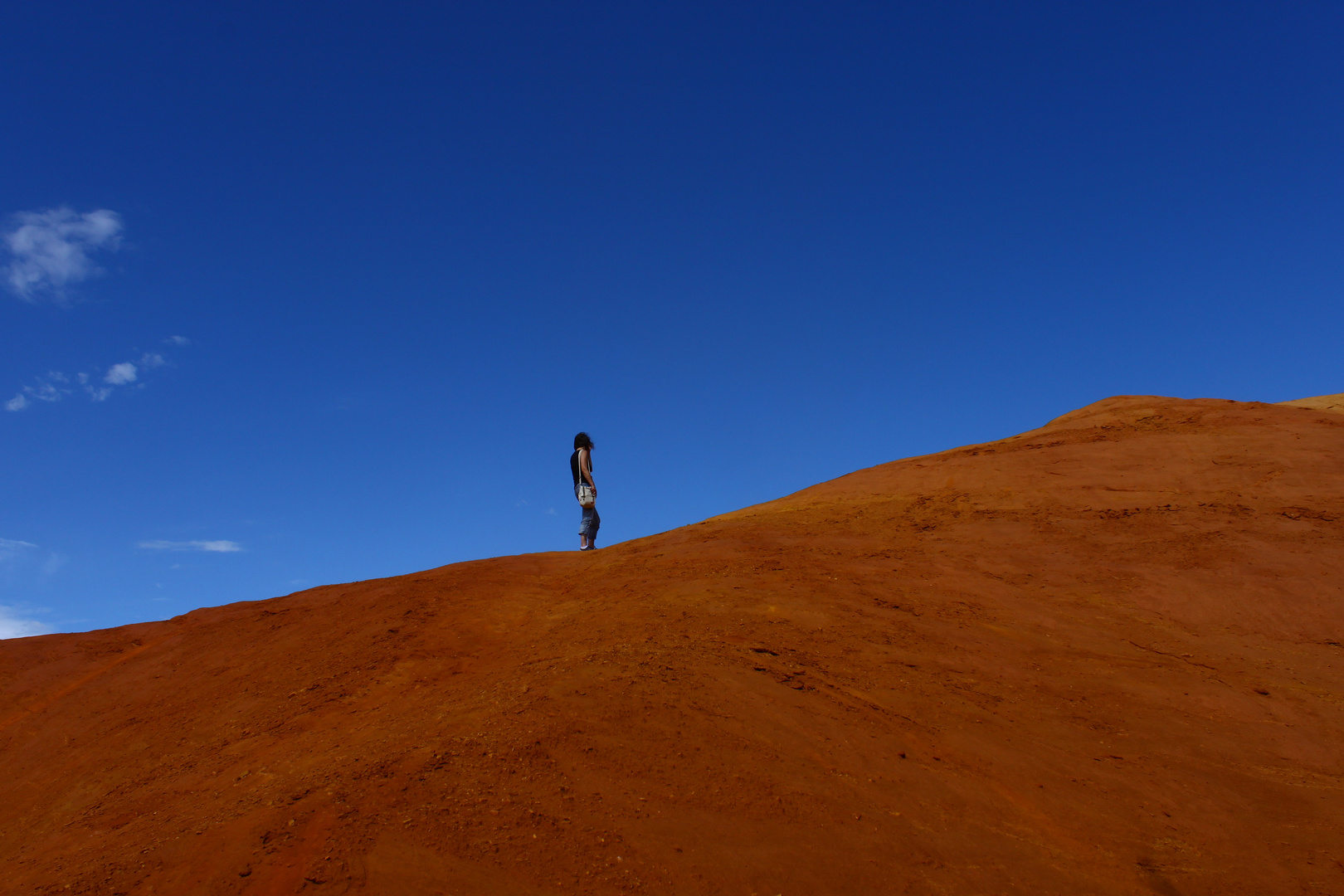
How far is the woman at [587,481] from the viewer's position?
1269cm

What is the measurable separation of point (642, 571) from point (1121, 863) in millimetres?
5839

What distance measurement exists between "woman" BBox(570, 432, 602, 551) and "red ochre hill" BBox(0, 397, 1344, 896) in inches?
50.7

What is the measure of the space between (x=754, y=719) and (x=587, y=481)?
281 inches

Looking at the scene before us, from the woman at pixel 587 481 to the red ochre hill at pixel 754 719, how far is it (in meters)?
1.29

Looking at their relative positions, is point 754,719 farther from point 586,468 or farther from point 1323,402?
point 1323,402

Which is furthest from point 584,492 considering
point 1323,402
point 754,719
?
point 1323,402

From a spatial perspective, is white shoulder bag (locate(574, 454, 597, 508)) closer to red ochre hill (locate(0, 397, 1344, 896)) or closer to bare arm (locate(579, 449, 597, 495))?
bare arm (locate(579, 449, 597, 495))

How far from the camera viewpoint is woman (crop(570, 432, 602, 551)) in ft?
41.6

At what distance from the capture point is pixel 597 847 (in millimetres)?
4504

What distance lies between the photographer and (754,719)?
19.8ft

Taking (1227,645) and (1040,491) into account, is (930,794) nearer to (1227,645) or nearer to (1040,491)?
(1227,645)

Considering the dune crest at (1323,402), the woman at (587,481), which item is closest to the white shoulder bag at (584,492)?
the woman at (587,481)

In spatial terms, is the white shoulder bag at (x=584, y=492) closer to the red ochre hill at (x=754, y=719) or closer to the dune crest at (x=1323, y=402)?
the red ochre hill at (x=754, y=719)

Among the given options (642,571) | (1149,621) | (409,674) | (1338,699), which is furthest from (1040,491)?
(409,674)
